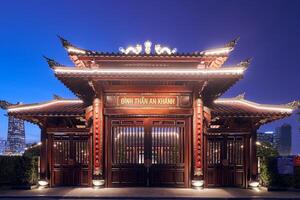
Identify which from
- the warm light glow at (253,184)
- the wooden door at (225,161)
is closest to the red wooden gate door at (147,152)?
the wooden door at (225,161)

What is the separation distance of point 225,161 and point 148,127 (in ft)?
12.9

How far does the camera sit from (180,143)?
1941 cm

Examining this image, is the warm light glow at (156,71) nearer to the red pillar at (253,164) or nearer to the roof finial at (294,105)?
the roof finial at (294,105)

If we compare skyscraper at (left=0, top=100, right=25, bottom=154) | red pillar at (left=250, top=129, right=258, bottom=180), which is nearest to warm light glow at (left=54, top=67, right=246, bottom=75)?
red pillar at (left=250, top=129, right=258, bottom=180)

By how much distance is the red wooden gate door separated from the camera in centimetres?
1930

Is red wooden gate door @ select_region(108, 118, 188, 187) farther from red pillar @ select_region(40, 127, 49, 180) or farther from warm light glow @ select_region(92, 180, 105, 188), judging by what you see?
red pillar @ select_region(40, 127, 49, 180)

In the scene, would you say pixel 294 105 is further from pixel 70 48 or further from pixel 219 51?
pixel 70 48

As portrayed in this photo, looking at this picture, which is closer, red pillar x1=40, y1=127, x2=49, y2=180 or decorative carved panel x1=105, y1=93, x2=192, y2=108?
decorative carved panel x1=105, y1=93, x2=192, y2=108

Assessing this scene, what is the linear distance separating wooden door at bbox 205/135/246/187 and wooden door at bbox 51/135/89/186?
576 cm

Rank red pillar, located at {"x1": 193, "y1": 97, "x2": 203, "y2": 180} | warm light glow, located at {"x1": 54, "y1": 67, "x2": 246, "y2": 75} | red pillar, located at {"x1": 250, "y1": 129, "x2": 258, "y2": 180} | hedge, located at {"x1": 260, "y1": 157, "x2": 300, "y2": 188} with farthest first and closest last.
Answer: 1. red pillar, located at {"x1": 250, "y1": 129, "x2": 258, "y2": 180}
2. red pillar, located at {"x1": 193, "y1": 97, "x2": 203, "y2": 180}
3. hedge, located at {"x1": 260, "y1": 157, "x2": 300, "y2": 188}
4. warm light glow, located at {"x1": 54, "y1": 67, "x2": 246, "y2": 75}

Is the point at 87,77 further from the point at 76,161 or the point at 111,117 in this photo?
the point at 76,161

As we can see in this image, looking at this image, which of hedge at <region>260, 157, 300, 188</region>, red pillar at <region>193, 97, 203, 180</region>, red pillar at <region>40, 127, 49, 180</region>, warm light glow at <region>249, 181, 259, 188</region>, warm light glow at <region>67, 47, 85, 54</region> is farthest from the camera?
red pillar at <region>40, 127, 49, 180</region>

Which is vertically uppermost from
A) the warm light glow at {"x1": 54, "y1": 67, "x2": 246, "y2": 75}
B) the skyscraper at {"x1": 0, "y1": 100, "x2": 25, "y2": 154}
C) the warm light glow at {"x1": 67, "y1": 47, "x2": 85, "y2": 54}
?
the warm light glow at {"x1": 67, "y1": 47, "x2": 85, "y2": 54}

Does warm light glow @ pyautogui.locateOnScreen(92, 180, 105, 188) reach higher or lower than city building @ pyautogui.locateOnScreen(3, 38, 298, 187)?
lower
